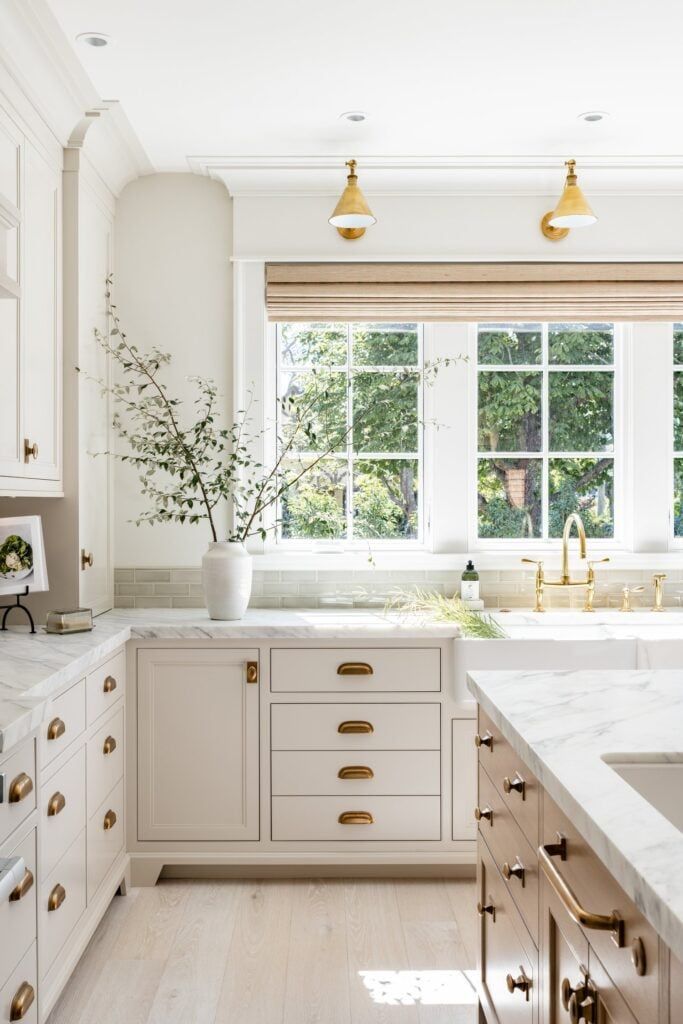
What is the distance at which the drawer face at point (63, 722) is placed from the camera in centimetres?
217

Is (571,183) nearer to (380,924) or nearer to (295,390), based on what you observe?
(295,390)

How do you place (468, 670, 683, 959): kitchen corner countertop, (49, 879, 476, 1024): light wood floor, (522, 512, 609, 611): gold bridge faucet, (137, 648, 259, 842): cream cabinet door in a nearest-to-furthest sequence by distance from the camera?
(468, 670, 683, 959): kitchen corner countertop < (49, 879, 476, 1024): light wood floor < (137, 648, 259, 842): cream cabinet door < (522, 512, 609, 611): gold bridge faucet

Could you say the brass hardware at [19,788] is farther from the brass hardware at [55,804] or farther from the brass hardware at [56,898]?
the brass hardware at [56,898]

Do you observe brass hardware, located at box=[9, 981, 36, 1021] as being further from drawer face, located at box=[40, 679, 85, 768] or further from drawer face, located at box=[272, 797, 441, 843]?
drawer face, located at box=[272, 797, 441, 843]

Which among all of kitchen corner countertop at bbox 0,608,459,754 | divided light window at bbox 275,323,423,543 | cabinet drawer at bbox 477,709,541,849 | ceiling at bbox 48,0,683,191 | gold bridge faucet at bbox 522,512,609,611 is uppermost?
ceiling at bbox 48,0,683,191

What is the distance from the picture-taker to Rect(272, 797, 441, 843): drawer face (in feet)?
10.2

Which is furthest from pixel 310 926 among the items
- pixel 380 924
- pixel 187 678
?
pixel 187 678

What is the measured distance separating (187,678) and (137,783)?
0.41 meters

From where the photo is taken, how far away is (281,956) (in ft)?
8.48

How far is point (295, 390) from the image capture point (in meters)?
3.76

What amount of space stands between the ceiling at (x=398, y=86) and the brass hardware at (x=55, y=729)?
1926 mm

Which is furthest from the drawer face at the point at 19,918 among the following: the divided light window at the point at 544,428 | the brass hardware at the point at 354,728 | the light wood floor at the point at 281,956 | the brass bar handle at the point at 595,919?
the divided light window at the point at 544,428

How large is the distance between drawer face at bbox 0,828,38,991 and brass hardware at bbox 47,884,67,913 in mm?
150

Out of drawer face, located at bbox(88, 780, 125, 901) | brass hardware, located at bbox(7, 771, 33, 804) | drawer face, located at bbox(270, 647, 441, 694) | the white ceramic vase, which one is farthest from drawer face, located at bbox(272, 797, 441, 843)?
brass hardware, located at bbox(7, 771, 33, 804)
